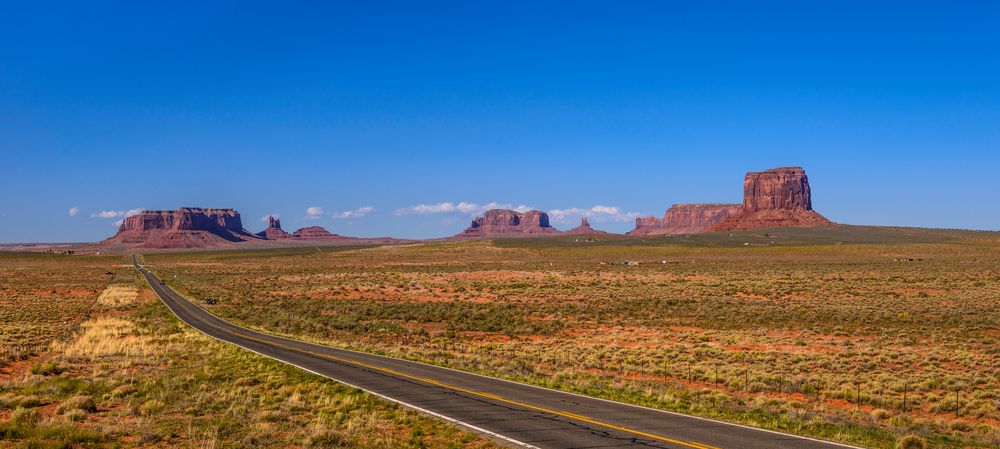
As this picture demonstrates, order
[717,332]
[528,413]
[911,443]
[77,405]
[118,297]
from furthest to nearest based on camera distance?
[118,297], [717,332], [528,413], [77,405], [911,443]

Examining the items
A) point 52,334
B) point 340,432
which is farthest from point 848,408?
point 52,334

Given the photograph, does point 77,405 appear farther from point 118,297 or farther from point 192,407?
point 118,297

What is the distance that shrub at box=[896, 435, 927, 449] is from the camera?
13.7 metres

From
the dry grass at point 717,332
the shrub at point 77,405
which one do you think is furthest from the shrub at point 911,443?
the shrub at point 77,405

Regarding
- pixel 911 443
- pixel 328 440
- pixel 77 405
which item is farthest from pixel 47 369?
pixel 911 443

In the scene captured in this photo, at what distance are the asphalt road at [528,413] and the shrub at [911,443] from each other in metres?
1.43

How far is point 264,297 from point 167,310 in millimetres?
14621

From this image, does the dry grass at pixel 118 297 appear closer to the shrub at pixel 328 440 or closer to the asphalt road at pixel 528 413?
the asphalt road at pixel 528 413

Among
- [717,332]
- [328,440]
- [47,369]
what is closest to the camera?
[328,440]

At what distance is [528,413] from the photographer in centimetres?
1636

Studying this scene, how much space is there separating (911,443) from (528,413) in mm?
8430

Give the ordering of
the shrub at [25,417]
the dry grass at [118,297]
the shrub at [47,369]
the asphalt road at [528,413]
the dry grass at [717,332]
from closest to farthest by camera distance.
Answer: the asphalt road at [528,413] < the shrub at [25,417] < the dry grass at [717,332] < the shrub at [47,369] < the dry grass at [118,297]

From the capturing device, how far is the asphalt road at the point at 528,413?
13.7 m

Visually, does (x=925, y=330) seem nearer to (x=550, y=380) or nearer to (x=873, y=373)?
(x=873, y=373)
